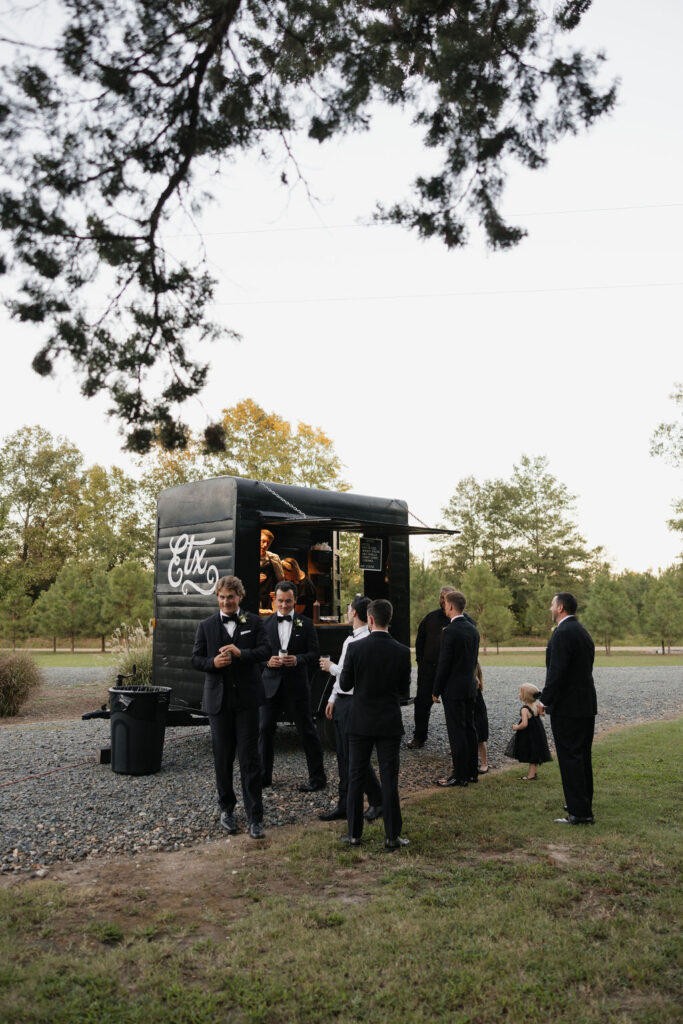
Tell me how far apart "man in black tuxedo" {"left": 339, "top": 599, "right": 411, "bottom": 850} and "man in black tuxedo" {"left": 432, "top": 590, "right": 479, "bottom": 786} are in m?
1.60

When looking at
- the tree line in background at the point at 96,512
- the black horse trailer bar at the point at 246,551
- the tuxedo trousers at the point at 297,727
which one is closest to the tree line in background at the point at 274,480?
the tree line in background at the point at 96,512

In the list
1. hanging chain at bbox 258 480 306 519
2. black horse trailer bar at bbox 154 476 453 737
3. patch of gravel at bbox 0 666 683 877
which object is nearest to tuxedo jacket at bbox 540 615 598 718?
patch of gravel at bbox 0 666 683 877

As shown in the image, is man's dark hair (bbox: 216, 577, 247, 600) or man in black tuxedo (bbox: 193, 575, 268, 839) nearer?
man in black tuxedo (bbox: 193, 575, 268, 839)

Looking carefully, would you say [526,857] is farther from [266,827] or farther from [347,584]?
[347,584]

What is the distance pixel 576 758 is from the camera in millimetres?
5754

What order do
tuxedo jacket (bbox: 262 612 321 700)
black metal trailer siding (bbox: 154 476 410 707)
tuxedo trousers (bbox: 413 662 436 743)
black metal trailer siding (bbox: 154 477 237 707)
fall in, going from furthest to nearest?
1. tuxedo trousers (bbox: 413 662 436 743)
2. black metal trailer siding (bbox: 154 477 237 707)
3. black metal trailer siding (bbox: 154 476 410 707)
4. tuxedo jacket (bbox: 262 612 321 700)

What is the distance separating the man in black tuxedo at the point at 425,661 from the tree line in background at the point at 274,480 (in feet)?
22.1

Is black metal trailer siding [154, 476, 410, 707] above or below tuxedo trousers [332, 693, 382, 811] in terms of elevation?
above

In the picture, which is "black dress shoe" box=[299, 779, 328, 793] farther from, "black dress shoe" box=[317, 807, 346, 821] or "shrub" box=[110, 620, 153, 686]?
"shrub" box=[110, 620, 153, 686]

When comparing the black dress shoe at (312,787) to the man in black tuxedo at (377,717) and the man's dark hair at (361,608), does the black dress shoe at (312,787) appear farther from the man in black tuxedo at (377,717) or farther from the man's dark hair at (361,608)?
the man's dark hair at (361,608)

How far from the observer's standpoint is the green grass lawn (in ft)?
10.3

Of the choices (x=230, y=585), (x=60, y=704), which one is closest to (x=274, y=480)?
(x=60, y=704)

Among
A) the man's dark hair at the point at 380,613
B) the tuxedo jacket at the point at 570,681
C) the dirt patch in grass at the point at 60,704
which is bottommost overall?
the dirt patch in grass at the point at 60,704

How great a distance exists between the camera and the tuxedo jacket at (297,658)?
22.9 ft
